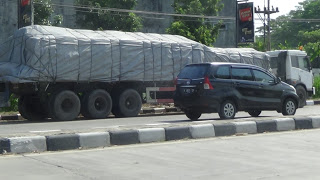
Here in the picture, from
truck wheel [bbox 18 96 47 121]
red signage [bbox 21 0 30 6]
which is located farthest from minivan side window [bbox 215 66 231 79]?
red signage [bbox 21 0 30 6]

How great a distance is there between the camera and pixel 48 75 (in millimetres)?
16281

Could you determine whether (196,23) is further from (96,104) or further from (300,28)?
(300,28)

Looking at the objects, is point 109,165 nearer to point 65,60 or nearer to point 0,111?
point 65,60

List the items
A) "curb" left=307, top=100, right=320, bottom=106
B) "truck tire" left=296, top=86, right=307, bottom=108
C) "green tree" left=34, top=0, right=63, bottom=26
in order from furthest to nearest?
"green tree" left=34, top=0, right=63, bottom=26 < "curb" left=307, top=100, right=320, bottom=106 < "truck tire" left=296, top=86, right=307, bottom=108

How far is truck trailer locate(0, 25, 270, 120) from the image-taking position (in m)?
16.2

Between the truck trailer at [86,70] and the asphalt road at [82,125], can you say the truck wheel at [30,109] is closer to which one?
the truck trailer at [86,70]

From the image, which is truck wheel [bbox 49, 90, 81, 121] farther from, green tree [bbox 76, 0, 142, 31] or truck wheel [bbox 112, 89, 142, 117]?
green tree [bbox 76, 0, 142, 31]

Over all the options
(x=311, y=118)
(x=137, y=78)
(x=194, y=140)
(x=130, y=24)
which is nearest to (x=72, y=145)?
(x=194, y=140)

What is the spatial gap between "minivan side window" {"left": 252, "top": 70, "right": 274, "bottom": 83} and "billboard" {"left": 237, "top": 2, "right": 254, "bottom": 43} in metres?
17.9

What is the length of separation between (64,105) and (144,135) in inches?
289

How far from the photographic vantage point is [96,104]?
17641 millimetres

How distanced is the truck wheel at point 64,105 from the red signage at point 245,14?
19064 mm

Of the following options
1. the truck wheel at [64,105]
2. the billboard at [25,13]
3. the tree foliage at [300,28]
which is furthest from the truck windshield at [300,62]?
the tree foliage at [300,28]

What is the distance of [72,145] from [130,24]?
24.6m
